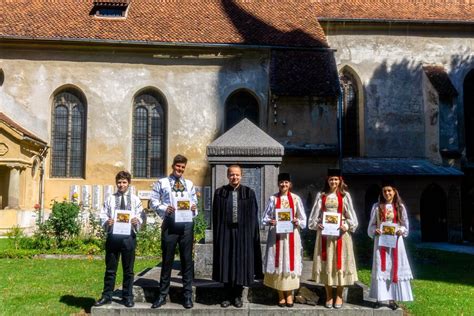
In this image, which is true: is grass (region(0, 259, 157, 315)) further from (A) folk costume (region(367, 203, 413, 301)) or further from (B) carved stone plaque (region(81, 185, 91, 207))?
(B) carved stone plaque (region(81, 185, 91, 207))

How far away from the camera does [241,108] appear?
20516 mm

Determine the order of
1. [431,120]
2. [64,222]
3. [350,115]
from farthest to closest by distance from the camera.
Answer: [350,115]
[431,120]
[64,222]

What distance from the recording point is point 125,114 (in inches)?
782

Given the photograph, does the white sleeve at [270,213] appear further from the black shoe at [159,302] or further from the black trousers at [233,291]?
the black shoe at [159,302]

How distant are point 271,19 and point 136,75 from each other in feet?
20.4

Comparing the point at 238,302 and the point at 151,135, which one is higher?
the point at 151,135


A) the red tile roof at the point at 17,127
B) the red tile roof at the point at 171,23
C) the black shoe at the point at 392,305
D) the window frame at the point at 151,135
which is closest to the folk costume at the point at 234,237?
the black shoe at the point at 392,305

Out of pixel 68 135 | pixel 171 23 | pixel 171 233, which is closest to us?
pixel 171 233

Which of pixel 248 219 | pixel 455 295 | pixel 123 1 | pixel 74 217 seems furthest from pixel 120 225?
pixel 123 1

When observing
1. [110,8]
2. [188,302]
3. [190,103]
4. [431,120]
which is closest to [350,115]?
[431,120]

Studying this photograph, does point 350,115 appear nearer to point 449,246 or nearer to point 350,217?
point 449,246

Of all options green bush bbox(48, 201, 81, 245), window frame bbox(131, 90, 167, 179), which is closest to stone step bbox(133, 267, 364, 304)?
green bush bbox(48, 201, 81, 245)

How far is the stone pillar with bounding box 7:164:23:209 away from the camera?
1759cm

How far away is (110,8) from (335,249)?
16.3 meters
